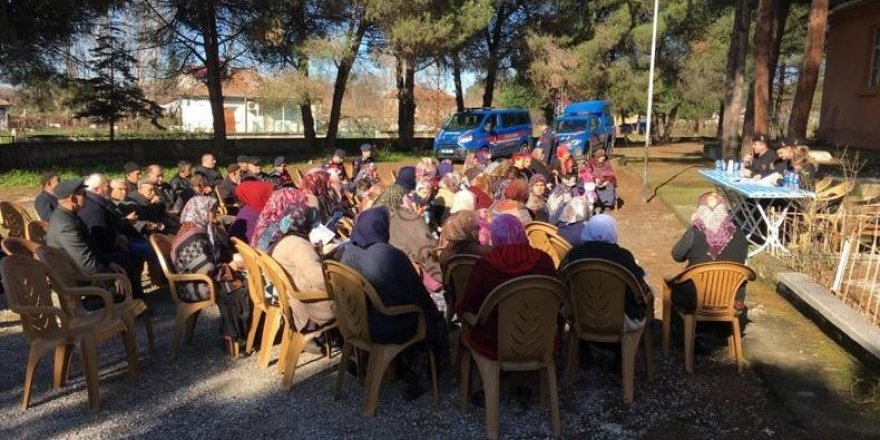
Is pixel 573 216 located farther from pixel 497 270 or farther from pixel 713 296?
pixel 497 270

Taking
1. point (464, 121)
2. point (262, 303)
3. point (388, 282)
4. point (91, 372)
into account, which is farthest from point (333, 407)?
point (464, 121)

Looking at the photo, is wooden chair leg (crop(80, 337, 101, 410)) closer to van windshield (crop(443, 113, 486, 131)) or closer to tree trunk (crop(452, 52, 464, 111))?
van windshield (crop(443, 113, 486, 131))

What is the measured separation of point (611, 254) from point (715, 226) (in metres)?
1.25

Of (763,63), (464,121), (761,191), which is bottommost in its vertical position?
(761,191)

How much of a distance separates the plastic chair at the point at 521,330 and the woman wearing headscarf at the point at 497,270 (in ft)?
0.19

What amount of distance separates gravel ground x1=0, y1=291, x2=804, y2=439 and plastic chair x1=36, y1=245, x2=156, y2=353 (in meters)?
0.41

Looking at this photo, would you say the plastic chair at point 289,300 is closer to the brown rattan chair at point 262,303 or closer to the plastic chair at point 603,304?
the brown rattan chair at point 262,303

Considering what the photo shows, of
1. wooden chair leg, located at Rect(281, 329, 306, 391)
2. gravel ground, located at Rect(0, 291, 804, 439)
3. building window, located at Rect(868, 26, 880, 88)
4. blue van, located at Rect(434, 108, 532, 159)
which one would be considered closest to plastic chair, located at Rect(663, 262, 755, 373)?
gravel ground, located at Rect(0, 291, 804, 439)

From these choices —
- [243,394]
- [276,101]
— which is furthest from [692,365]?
[276,101]

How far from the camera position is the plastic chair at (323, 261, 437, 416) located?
3.41 metres

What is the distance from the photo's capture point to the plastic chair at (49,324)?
3.59 metres

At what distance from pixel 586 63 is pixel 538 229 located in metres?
22.7

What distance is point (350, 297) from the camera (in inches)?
137

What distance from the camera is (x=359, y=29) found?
19.2 meters
